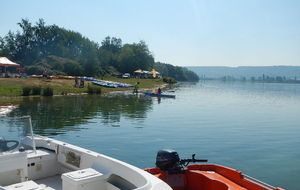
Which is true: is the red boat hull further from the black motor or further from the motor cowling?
the black motor

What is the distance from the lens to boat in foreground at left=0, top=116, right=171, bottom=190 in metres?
6.48

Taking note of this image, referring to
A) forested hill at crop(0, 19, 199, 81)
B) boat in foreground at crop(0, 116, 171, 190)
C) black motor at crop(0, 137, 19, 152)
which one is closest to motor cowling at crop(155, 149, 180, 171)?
boat in foreground at crop(0, 116, 171, 190)

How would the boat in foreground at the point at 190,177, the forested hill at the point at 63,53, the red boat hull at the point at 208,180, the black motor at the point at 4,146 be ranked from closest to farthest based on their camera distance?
1. the black motor at the point at 4,146
2. the red boat hull at the point at 208,180
3. the boat in foreground at the point at 190,177
4. the forested hill at the point at 63,53

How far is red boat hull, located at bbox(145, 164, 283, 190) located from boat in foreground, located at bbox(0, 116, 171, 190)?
108 inches

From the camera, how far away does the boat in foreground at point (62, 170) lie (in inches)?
255

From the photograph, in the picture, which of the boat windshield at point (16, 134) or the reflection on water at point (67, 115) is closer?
the boat windshield at point (16, 134)

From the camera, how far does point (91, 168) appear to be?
7.36m

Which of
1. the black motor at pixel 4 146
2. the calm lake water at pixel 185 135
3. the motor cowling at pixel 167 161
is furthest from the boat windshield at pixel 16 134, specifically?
the motor cowling at pixel 167 161

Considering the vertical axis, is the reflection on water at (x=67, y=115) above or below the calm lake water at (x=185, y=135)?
above

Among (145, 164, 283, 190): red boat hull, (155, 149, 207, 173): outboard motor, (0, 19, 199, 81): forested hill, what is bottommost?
(145, 164, 283, 190): red boat hull

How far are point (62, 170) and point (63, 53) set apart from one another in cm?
11024

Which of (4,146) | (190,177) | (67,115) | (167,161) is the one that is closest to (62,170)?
(4,146)

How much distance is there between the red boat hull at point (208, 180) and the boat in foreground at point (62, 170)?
274 centimetres

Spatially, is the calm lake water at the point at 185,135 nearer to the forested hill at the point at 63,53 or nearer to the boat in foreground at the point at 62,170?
the boat in foreground at the point at 62,170
